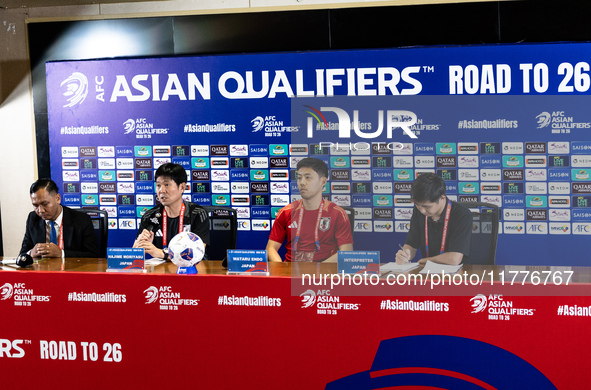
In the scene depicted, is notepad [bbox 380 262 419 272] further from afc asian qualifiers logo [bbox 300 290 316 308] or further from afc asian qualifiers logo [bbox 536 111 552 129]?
afc asian qualifiers logo [bbox 536 111 552 129]

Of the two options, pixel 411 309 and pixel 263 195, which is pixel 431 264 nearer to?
pixel 411 309

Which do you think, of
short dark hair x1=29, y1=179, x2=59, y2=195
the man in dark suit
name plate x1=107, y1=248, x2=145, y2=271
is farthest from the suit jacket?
name plate x1=107, y1=248, x2=145, y2=271

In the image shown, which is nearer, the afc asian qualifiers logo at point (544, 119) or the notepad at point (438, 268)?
the notepad at point (438, 268)

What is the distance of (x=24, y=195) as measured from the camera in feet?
15.1

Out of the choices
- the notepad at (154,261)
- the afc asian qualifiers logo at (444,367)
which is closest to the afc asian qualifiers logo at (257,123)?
the notepad at (154,261)

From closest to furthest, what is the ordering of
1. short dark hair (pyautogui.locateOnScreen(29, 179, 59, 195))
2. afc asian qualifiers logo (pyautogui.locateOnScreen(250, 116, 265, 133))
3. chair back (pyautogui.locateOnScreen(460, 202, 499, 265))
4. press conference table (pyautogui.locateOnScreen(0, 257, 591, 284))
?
press conference table (pyautogui.locateOnScreen(0, 257, 591, 284)) < chair back (pyautogui.locateOnScreen(460, 202, 499, 265)) < short dark hair (pyautogui.locateOnScreen(29, 179, 59, 195)) < afc asian qualifiers logo (pyautogui.locateOnScreen(250, 116, 265, 133))

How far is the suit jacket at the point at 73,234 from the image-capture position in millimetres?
3168

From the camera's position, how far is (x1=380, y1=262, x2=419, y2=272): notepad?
2.20m

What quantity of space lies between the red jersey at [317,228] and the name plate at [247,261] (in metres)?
0.89

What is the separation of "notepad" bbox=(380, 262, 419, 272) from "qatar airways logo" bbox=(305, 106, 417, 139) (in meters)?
1.91

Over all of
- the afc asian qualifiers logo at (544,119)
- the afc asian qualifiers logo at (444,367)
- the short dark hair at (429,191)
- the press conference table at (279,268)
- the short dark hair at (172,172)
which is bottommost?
the afc asian qualifiers logo at (444,367)

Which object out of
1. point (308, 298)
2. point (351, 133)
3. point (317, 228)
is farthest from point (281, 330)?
point (351, 133)

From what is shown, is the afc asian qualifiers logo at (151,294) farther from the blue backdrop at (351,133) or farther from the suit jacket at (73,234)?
the blue backdrop at (351,133)

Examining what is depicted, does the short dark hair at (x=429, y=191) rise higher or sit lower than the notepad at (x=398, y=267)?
higher
